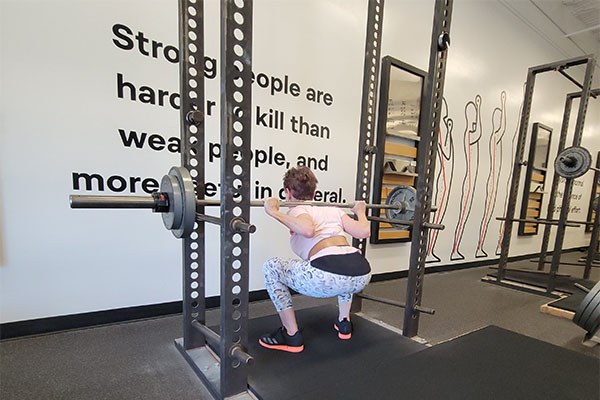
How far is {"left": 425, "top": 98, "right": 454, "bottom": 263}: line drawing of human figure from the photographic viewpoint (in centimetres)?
383

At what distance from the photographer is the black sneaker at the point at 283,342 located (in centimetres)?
177

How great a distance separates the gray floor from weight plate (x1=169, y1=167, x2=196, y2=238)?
0.77m

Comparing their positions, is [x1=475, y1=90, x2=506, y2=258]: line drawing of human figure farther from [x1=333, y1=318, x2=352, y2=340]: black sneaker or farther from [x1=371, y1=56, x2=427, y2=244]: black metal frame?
[x1=333, y1=318, x2=352, y2=340]: black sneaker

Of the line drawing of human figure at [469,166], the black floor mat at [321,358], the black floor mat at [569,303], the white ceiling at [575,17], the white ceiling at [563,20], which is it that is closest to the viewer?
the black floor mat at [321,358]

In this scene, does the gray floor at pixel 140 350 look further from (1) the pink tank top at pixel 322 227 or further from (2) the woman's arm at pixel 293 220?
(2) the woman's arm at pixel 293 220

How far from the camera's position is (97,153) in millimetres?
1916

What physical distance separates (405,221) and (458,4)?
3.40 metres

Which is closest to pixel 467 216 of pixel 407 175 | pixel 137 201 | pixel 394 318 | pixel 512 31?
pixel 407 175

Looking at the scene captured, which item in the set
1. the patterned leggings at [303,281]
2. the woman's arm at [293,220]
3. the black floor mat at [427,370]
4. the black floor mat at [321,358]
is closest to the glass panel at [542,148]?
the black floor mat at [427,370]

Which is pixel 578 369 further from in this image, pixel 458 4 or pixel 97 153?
pixel 458 4

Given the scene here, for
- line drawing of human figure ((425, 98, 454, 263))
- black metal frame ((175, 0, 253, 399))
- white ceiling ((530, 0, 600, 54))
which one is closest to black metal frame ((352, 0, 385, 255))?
black metal frame ((175, 0, 253, 399))

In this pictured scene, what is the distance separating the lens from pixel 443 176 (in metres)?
3.92

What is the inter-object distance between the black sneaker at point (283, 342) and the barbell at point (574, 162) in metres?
3.56

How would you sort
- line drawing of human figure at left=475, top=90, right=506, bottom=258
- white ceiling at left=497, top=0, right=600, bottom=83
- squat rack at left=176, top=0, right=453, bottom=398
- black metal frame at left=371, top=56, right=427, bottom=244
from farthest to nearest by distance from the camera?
white ceiling at left=497, top=0, right=600, bottom=83
line drawing of human figure at left=475, top=90, right=506, bottom=258
black metal frame at left=371, top=56, right=427, bottom=244
squat rack at left=176, top=0, right=453, bottom=398
